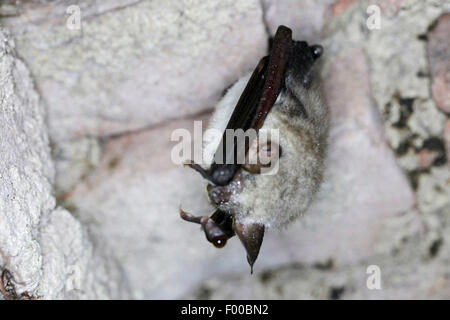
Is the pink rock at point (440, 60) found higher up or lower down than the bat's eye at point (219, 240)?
higher up

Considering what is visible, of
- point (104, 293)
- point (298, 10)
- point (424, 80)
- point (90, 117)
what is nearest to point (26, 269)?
point (104, 293)

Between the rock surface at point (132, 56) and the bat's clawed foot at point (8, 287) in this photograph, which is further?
the rock surface at point (132, 56)

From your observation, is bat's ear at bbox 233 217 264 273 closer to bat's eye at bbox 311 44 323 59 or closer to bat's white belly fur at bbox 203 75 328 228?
bat's white belly fur at bbox 203 75 328 228

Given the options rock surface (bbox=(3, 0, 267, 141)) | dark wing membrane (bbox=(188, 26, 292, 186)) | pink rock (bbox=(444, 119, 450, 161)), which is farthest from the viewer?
pink rock (bbox=(444, 119, 450, 161))

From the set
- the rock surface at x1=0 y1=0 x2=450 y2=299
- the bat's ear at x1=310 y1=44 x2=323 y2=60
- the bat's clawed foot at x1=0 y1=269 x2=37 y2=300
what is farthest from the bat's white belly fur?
the bat's clawed foot at x1=0 y1=269 x2=37 y2=300

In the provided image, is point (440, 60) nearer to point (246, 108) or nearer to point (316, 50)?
point (316, 50)

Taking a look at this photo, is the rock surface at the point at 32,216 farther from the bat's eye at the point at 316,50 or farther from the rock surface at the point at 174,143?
the bat's eye at the point at 316,50

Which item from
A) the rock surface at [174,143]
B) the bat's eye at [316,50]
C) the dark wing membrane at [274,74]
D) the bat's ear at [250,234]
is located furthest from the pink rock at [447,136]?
the bat's ear at [250,234]

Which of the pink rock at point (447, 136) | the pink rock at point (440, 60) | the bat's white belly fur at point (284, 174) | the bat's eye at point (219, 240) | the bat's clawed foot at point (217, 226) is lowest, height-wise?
the bat's eye at point (219, 240)
